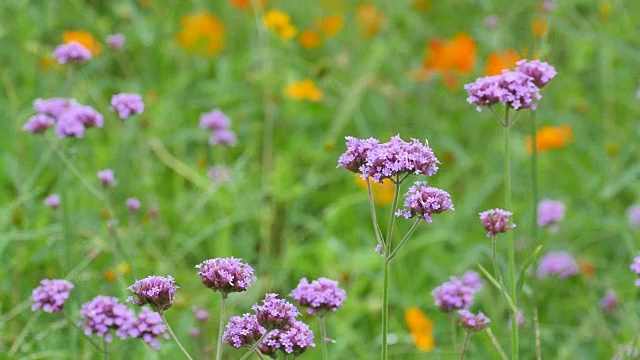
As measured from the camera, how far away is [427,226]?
296 centimetres

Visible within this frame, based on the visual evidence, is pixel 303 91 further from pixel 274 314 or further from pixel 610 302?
pixel 274 314

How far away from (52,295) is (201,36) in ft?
7.85

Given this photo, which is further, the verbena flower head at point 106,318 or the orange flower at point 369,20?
the orange flower at point 369,20

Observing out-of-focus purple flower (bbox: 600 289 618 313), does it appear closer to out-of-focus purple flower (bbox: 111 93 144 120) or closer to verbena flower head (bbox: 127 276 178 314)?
out-of-focus purple flower (bbox: 111 93 144 120)

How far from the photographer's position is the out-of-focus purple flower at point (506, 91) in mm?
1254

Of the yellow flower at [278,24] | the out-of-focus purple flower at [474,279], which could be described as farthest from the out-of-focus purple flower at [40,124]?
the yellow flower at [278,24]

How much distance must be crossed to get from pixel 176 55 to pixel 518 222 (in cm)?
166

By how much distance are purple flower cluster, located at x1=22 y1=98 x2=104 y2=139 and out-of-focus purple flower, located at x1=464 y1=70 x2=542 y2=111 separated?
2.62 ft

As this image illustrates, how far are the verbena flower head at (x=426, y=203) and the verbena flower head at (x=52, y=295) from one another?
1.91ft

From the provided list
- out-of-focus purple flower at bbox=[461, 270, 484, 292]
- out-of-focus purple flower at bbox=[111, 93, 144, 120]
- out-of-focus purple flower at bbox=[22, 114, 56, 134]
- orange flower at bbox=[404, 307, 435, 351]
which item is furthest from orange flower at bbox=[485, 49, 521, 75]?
out-of-focus purple flower at bbox=[22, 114, 56, 134]

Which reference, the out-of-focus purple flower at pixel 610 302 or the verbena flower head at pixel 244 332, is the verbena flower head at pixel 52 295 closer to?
the verbena flower head at pixel 244 332

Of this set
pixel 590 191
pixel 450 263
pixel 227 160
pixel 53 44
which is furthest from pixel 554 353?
pixel 53 44

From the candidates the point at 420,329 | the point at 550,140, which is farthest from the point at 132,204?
the point at 550,140

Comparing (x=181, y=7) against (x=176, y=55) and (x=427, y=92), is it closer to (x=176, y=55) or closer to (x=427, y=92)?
(x=176, y=55)
